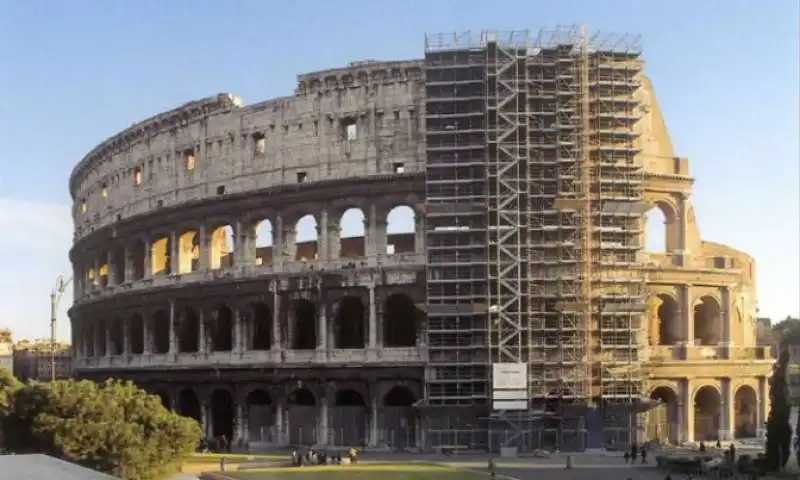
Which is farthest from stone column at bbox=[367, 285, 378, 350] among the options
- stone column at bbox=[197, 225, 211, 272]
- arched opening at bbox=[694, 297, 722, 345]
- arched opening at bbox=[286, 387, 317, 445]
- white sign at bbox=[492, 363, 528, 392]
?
arched opening at bbox=[694, 297, 722, 345]

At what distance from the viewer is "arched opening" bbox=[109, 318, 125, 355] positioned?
46372 millimetres

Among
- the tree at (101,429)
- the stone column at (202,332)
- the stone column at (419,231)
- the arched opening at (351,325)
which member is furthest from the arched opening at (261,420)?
the tree at (101,429)

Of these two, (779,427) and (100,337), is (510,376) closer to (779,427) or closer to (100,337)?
(779,427)

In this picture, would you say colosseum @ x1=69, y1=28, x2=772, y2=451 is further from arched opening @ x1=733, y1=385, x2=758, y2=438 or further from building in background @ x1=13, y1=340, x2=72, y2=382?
building in background @ x1=13, y1=340, x2=72, y2=382

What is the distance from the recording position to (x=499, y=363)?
112 feet

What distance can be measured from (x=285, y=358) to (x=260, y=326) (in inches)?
143

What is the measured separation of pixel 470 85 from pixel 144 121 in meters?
16.7

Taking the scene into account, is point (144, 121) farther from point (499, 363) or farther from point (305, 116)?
point (499, 363)

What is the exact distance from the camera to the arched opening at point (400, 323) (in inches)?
1494

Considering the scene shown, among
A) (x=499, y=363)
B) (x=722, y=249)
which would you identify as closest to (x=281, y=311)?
(x=499, y=363)

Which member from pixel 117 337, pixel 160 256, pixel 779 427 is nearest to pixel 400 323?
pixel 160 256

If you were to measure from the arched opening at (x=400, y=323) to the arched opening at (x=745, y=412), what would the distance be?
1305 cm

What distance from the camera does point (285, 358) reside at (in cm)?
3791

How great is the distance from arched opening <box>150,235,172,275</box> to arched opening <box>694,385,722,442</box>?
22461 millimetres
